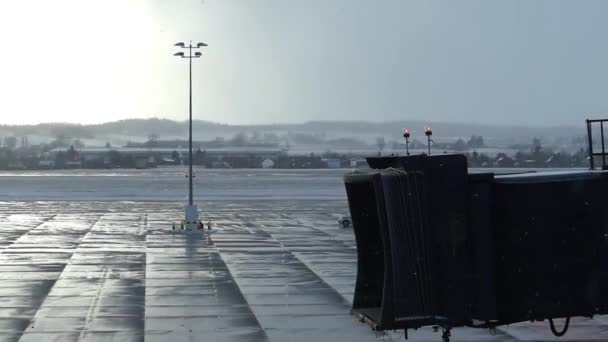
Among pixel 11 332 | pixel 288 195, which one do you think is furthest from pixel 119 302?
pixel 288 195

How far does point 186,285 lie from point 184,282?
69cm

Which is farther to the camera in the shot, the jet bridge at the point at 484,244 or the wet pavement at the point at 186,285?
the wet pavement at the point at 186,285

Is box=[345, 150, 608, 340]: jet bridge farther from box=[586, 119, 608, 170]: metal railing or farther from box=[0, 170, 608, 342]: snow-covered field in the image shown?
box=[0, 170, 608, 342]: snow-covered field

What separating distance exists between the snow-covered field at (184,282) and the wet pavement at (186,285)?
0.04 metres

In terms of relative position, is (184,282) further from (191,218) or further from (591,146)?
(191,218)

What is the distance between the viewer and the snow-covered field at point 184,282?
18.7 meters

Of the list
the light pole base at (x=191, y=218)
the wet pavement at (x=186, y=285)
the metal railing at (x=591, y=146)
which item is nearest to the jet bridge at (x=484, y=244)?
the metal railing at (x=591, y=146)

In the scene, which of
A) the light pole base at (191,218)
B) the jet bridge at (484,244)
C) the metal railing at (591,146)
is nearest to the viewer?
the jet bridge at (484,244)

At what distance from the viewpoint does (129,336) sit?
18.1 m

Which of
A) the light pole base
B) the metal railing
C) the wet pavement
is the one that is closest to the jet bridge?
the metal railing

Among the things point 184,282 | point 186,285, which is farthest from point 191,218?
point 186,285

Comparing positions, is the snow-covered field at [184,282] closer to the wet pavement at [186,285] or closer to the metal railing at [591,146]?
the wet pavement at [186,285]

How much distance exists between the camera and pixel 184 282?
26.4m

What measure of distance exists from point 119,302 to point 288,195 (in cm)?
6701
